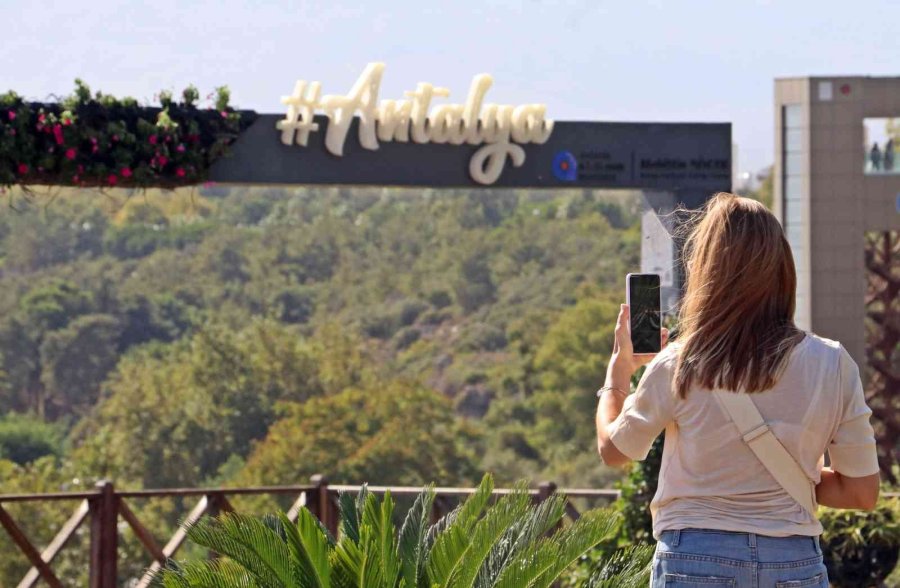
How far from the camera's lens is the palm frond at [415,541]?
4.28 m

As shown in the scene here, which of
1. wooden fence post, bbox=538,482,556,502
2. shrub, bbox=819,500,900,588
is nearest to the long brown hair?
wooden fence post, bbox=538,482,556,502

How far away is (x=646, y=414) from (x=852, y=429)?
35 centimetres

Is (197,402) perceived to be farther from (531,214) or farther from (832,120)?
(531,214)

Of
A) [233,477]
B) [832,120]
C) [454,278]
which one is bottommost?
[233,477]

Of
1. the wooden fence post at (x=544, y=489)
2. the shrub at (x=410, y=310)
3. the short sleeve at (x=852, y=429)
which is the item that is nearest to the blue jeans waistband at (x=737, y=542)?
the short sleeve at (x=852, y=429)

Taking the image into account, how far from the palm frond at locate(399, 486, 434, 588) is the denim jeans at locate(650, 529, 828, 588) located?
6.79 ft

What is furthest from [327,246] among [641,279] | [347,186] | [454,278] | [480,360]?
[641,279]

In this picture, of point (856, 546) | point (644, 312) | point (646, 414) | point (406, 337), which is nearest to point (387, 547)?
point (644, 312)

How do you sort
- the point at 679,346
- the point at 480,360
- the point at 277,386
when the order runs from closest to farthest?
the point at 679,346
the point at 277,386
the point at 480,360

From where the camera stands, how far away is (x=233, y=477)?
3916 cm

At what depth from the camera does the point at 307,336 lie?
185 ft

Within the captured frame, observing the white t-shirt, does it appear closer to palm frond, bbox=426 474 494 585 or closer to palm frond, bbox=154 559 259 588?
palm frond, bbox=426 474 494 585

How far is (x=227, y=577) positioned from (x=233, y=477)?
35885 mm

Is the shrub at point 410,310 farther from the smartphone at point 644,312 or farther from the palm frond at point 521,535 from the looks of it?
the smartphone at point 644,312
